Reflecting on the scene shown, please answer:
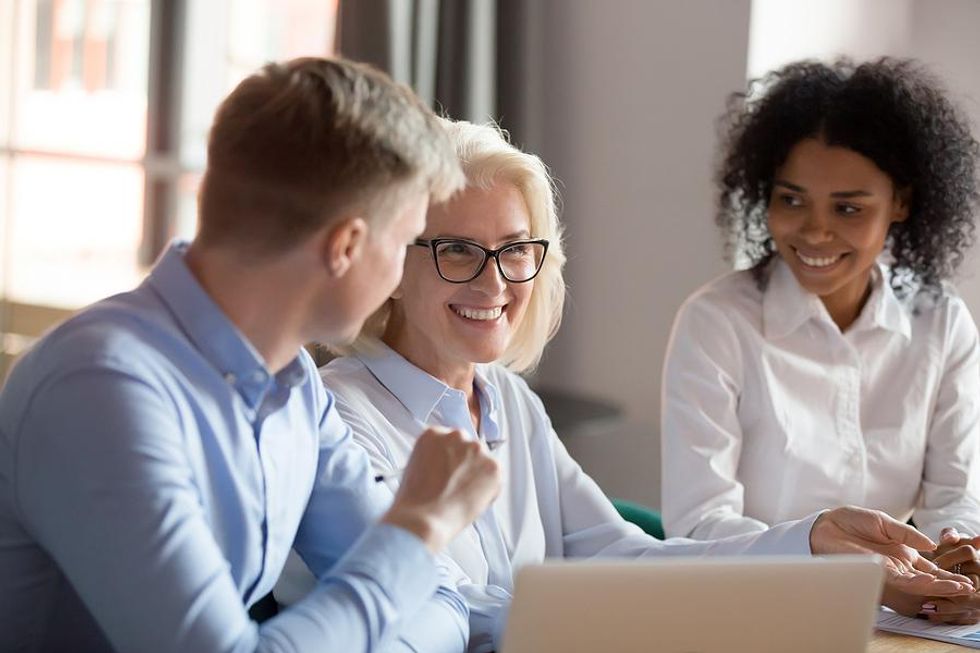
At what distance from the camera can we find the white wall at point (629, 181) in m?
3.54

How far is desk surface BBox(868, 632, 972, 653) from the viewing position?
5.54 feet

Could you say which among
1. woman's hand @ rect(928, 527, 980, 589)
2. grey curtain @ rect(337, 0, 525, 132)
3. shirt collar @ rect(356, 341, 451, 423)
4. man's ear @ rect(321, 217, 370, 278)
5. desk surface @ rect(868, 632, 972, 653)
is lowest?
desk surface @ rect(868, 632, 972, 653)

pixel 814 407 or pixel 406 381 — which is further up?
pixel 406 381

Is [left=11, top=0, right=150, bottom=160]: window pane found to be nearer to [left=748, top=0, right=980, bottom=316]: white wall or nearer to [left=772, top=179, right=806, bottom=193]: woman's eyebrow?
[left=748, top=0, right=980, bottom=316]: white wall

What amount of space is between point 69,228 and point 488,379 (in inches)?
90.5

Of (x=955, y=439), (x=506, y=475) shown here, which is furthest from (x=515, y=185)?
(x=955, y=439)

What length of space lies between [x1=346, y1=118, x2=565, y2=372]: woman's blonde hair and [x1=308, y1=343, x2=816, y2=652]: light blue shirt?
6 cm

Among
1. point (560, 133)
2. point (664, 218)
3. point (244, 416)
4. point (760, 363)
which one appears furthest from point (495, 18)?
point (244, 416)

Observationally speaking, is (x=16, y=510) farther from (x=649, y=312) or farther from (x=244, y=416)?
(x=649, y=312)

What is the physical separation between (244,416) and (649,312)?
244 centimetres

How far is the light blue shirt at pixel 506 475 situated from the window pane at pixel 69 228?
2.17 metres

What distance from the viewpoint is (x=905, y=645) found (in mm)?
1715

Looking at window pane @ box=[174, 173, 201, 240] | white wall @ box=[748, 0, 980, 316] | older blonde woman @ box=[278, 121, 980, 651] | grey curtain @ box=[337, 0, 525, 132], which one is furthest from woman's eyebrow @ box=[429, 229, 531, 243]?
A: window pane @ box=[174, 173, 201, 240]

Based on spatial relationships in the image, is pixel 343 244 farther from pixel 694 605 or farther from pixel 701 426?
pixel 701 426
